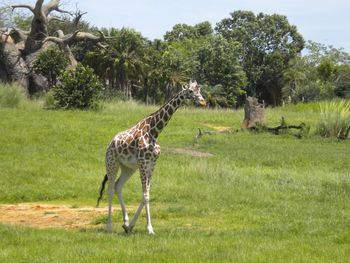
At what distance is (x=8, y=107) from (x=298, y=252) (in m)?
26.0

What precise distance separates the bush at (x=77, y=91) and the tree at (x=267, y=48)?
36.0m

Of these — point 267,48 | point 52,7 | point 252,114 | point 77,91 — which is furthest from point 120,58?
point 267,48

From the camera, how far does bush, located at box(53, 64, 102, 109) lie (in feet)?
106

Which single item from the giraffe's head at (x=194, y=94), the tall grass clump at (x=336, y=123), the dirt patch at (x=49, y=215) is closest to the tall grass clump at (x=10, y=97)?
the tall grass clump at (x=336, y=123)

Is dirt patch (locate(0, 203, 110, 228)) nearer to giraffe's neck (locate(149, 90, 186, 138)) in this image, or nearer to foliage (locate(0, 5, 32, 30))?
giraffe's neck (locate(149, 90, 186, 138))

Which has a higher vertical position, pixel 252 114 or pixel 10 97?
pixel 10 97

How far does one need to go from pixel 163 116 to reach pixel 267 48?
60.0m

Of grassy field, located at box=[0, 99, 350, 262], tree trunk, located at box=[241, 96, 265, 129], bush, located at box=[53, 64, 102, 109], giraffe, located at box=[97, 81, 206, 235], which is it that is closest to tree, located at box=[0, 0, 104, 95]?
bush, located at box=[53, 64, 102, 109]

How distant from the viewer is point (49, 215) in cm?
1273

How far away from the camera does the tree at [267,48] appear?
67.3 metres

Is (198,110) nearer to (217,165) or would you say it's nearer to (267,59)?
(217,165)

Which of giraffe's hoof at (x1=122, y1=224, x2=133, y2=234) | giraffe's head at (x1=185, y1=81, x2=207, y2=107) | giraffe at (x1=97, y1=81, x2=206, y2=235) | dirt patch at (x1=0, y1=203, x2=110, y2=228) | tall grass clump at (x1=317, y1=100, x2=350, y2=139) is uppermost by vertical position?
giraffe's head at (x1=185, y1=81, x2=207, y2=107)

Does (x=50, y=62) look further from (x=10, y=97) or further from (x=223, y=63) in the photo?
(x=223, y=63)

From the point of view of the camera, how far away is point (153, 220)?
12203 millimetres
